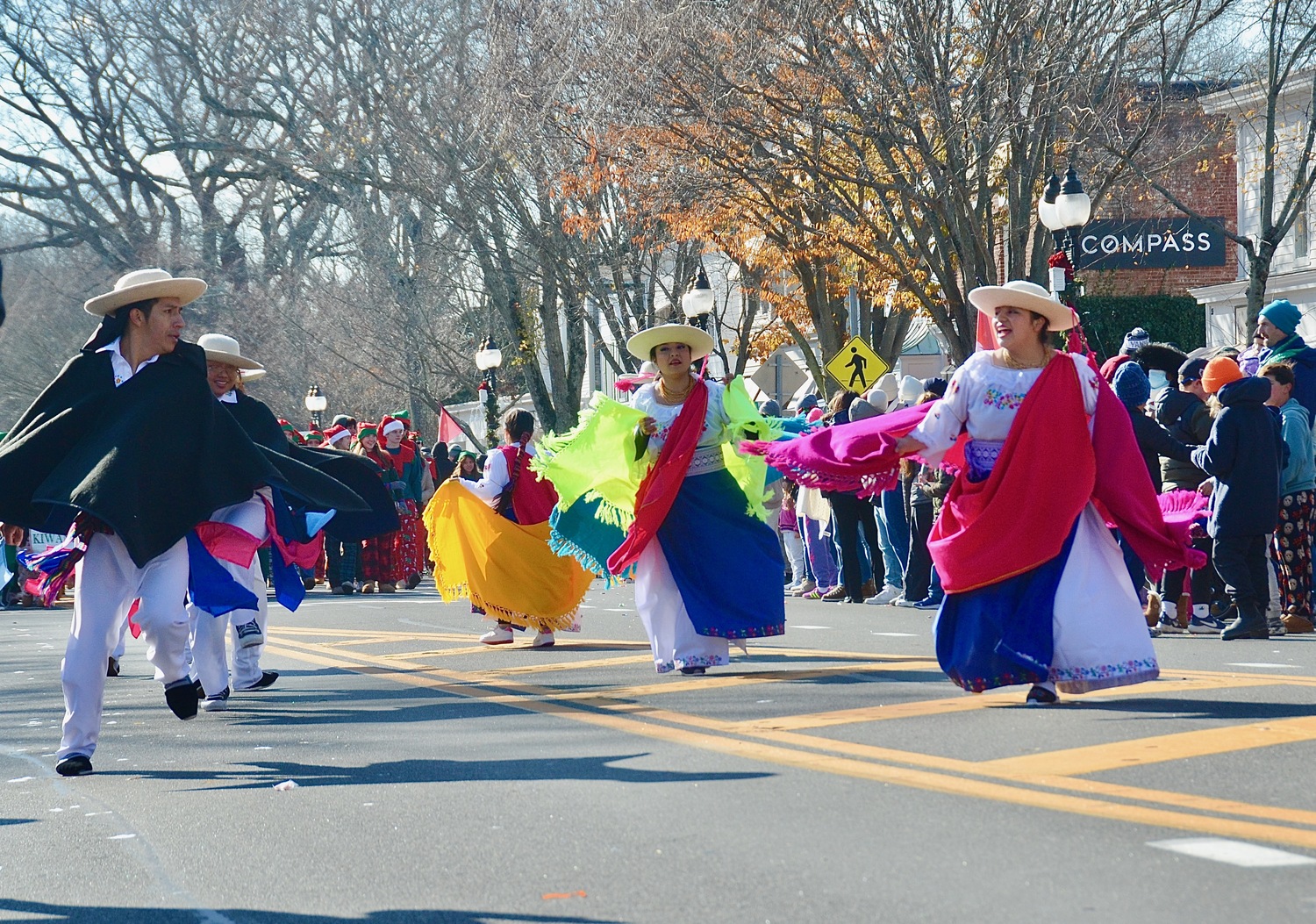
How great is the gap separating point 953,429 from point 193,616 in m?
4.23

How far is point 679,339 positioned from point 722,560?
1366 millimetres

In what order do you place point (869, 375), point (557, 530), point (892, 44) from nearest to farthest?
point (557, 530)
point (892, 44)
point (869, 375)

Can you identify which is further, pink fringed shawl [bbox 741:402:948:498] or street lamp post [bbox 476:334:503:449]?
street lamp post [bbox 476:334:503:449]

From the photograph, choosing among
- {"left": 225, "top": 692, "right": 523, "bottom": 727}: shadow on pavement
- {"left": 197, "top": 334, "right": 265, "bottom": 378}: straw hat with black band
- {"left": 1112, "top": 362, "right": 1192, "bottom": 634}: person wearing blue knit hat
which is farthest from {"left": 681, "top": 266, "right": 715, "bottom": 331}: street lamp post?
{"left": 225, "top": 692, "right": 523, "bottom": 727}: shadow on pavement

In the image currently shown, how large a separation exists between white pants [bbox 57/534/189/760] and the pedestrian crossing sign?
1509cm

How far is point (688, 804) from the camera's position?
19.6 feet

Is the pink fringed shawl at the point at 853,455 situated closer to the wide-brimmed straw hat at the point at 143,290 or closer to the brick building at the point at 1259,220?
the wide-brimmed straw hat at the point at 143,290

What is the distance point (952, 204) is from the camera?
1975cm

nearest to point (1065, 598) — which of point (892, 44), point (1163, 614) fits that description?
point (1163, 614)

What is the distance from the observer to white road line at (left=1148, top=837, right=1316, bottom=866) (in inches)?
185

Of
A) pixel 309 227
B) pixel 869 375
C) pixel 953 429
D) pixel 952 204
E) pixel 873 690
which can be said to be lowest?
pixel 873 690

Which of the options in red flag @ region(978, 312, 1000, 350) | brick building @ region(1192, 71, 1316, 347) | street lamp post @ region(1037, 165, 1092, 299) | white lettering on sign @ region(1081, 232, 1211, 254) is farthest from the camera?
white lettering on sign @ region(1081, 232, 1211, 254)

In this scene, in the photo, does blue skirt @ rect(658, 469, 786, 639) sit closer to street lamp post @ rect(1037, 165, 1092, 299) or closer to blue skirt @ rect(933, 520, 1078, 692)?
blue skirt @ rect(933, 520, 1078, 692)

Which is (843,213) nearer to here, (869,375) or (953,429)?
(869,375)
